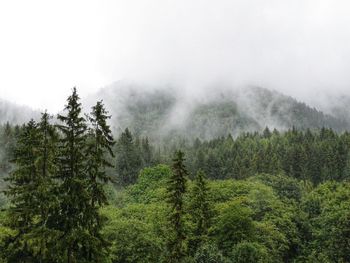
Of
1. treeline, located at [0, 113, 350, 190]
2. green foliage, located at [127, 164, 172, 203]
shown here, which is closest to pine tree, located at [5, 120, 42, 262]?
green foliage, located at [127, 164, 172, 203]

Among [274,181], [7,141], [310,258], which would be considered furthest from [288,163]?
[7,141]

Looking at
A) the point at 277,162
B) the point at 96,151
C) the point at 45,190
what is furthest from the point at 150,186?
the point at 45,190

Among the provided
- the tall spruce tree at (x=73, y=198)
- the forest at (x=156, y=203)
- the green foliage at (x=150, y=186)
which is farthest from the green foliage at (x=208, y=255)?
the green foliage at (x=150, y=186)

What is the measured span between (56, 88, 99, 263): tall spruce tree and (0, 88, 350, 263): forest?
60 millimetres

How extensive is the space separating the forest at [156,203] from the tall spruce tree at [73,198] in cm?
6

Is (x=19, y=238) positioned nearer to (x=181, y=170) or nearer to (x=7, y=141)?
(x=181, y=170)

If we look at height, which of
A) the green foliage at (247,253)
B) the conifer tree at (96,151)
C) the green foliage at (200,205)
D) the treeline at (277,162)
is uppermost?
the treeline at (277,162)

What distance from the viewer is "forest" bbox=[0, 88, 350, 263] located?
1036 inches

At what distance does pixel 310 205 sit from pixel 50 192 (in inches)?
2525

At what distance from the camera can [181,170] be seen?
4341 centimetres

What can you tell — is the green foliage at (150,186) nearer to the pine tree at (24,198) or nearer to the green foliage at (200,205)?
the green foliage at (200,205)

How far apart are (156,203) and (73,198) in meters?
56.7

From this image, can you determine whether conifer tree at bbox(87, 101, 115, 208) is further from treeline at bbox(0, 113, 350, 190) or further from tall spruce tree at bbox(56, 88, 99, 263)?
treeline at bbox(0, 113, 350, 190)

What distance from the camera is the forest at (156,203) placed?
26312mm
